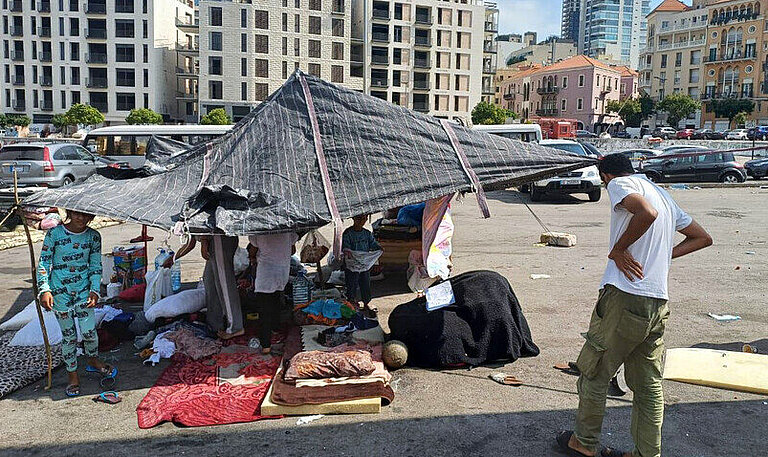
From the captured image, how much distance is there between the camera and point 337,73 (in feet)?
227

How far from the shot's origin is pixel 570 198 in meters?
20.7

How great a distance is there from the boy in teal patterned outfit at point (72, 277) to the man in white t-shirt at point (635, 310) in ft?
13.7

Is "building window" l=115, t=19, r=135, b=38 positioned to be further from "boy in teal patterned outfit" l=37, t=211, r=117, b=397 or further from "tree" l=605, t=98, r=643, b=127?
"boy in teal patterned outfit" l=37, t=211, r=117, b=397

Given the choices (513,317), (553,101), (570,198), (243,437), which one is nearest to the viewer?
(243,437)

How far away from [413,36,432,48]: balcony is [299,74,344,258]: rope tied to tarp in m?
68.3

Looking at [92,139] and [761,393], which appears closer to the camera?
[761,393]

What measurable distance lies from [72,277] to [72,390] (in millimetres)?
990

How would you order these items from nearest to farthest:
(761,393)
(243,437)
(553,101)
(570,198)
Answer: (243,437) → (761,393) → (570,198) → (553,101)

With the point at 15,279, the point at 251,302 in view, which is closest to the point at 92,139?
the point at 15,279

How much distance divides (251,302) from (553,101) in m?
95.7

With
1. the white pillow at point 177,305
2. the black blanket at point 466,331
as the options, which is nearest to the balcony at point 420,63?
the white pillow at point 177,305

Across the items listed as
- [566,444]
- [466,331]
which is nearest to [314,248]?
[466,331]

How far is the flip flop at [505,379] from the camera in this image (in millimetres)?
5539

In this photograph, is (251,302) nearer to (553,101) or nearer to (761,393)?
(761,393)
